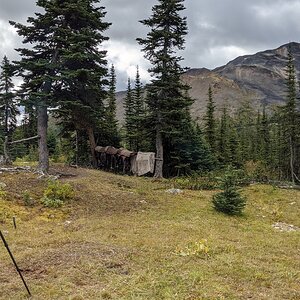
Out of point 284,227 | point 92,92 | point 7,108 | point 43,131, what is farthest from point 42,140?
point 7,108

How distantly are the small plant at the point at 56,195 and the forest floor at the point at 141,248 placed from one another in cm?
39

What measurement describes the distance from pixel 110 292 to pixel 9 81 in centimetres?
4354

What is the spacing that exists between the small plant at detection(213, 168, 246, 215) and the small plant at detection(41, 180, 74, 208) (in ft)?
23.0

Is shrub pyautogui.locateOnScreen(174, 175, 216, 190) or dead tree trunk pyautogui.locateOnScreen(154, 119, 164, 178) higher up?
dead tree trunk pyautogui.locateOnScreen(154, 119, 164, 178)

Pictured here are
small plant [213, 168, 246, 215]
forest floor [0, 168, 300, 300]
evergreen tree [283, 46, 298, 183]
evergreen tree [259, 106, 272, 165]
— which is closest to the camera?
forest floor [0, 168, 300, 300]

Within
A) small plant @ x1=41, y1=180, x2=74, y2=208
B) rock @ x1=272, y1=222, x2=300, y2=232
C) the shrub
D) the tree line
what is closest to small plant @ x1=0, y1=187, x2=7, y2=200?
small plant @ x1=41, y1=180, x2=74, y2=208

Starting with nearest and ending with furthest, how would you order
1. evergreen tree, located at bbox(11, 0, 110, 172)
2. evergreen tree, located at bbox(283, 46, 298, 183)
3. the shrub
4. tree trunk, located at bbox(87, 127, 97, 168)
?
evergreen tree, located at bbox(11, 0, 110, 172)
the shrub
tree trunk, located at bbox(87, 127, 97, 168)
evergreen tree, located at bbox(283, 46, 298, 183)

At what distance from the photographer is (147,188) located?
843 inches

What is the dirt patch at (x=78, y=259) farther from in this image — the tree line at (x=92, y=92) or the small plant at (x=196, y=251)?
the tree line at (x=92, y=92)

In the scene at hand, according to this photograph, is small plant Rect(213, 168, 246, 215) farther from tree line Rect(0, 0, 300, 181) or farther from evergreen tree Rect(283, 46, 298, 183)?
evergreen tree Rect(283, 46, 298, 183)

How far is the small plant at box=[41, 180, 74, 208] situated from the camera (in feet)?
49.3

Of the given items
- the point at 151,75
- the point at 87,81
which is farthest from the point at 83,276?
the point at 151,75

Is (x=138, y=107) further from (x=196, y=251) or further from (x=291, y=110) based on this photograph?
(x=196, y=251)

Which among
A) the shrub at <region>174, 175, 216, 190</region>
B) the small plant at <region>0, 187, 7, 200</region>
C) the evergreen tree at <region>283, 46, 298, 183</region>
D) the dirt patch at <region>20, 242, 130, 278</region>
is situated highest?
the evergreen tree at <region>283, 46, 298, 183</region>
